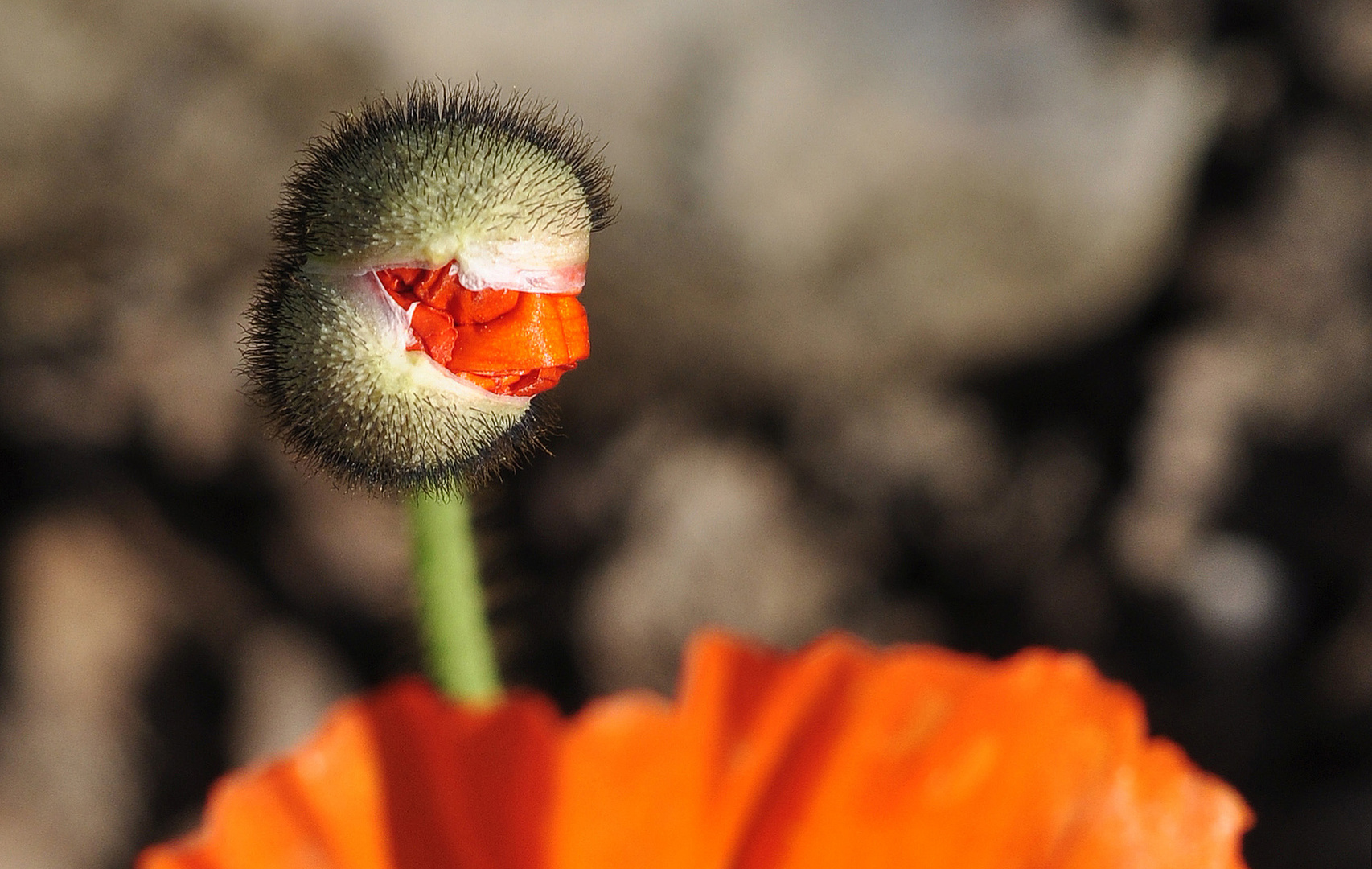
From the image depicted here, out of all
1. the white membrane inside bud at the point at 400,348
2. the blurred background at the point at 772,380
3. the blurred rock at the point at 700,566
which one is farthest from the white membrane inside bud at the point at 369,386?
the blurred rock at the point at 700,566

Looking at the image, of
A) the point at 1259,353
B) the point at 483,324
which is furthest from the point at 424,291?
the point at 1259,353

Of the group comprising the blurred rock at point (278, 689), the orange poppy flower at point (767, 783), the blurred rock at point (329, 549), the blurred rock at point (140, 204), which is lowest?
the blurred rock at point (278, 689)

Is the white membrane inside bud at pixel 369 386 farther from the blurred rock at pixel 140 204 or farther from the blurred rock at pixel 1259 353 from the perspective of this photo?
the blurred rock at pixel 1259 353

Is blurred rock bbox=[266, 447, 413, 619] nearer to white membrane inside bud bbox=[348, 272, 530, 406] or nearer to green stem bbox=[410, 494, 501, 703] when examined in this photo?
green stem bbox=[410, 494, 501, 703]

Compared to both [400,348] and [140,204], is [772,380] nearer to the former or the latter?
[140,204]

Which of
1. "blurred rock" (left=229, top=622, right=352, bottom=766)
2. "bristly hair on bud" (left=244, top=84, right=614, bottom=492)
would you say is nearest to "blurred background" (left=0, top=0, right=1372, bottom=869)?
"blurred rock" (left=229, top=622, right=352, bottom=766)

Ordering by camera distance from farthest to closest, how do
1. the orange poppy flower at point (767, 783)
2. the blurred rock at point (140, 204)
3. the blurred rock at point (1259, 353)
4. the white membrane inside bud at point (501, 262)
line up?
the blurred rock at point (1259, 353), the blurred rock at point (140, 204), the orange poppy flower at point (767, 783), the white membrane inside bud at point (501, 262)
